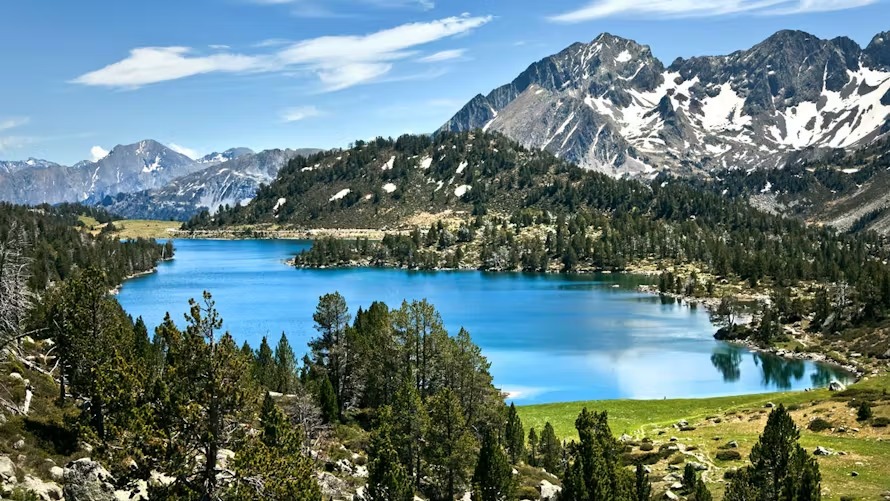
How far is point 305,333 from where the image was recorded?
130875mm

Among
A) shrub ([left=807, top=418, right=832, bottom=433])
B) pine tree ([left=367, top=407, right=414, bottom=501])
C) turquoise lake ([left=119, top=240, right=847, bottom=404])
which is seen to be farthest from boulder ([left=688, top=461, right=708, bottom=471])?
turquoise lake ([left=119, top=240, right=847, bottom=404])

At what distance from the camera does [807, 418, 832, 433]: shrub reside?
69.4 m

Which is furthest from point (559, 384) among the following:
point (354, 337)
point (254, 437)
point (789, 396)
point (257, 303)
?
point (257, 303)

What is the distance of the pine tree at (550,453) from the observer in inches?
2425

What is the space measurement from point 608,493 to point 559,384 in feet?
207

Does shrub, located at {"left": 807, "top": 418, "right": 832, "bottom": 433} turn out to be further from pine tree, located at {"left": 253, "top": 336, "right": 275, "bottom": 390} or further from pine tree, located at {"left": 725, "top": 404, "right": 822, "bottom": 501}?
pine tree, located at {"left": 253, "top": 336, "right": 275, "bottom": 390}

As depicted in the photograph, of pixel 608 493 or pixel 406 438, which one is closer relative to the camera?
pixel 608 493

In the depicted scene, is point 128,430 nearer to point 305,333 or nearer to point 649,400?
point 649,400

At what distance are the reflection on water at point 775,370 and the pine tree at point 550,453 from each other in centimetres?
5612

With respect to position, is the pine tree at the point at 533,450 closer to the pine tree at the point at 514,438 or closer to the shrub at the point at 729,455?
the pine tree at the point at 514,438

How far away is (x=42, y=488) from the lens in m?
30.0

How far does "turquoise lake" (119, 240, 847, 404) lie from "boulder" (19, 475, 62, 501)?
68802 mm

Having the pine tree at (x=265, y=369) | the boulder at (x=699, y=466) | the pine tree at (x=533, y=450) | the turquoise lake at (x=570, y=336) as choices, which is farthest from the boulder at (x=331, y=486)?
the turquoise lake at (x=570, y=336)

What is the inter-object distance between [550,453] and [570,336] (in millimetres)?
76887
